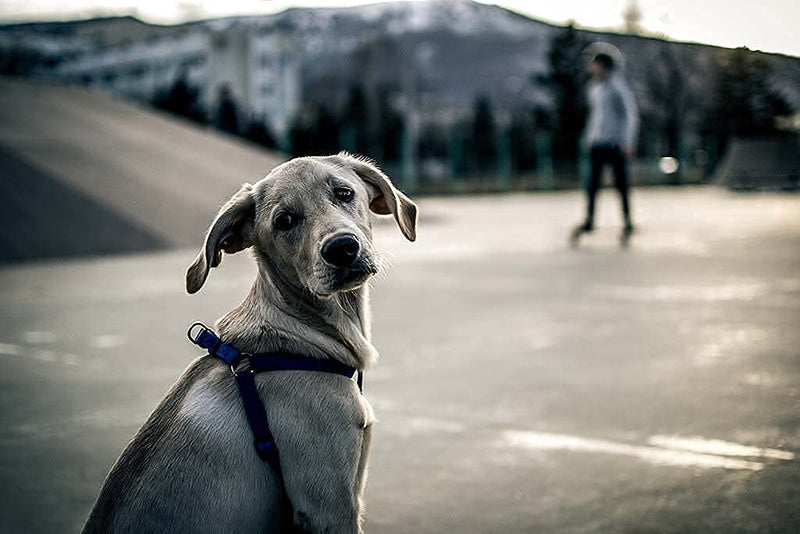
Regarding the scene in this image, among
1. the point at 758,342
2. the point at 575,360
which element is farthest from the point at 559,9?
the point at 758,342

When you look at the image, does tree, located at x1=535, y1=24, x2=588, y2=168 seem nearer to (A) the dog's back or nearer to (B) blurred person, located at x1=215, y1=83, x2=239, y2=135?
(B) blurred person, located at x1=215, y1=83, x2=239, y2=135

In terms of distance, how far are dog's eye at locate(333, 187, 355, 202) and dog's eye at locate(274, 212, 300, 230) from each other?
0.16m

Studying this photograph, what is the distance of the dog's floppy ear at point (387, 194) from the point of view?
3.06 m

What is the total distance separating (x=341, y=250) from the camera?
257 cm

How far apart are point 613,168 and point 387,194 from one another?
426 inches

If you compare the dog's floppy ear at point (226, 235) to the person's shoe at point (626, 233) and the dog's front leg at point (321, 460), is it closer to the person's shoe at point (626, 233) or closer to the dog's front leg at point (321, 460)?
the dog's front leg at point (321, 460)

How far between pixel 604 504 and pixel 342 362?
1.23 m

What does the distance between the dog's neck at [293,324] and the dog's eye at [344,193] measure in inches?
11.7

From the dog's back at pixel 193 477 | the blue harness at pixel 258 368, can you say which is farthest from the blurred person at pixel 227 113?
the dog's back at pixel 193 477

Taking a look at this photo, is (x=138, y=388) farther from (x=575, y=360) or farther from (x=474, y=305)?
(x=474, y=305)

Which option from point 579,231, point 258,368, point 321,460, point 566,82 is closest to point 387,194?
point 258,368

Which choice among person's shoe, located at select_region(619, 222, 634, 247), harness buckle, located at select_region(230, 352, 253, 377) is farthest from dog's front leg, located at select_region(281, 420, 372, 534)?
person's shoe, located at select_region(619, 222, 634, 247)

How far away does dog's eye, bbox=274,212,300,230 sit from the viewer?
2.75 meters

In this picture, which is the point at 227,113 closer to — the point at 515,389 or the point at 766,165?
the point at 766,165
